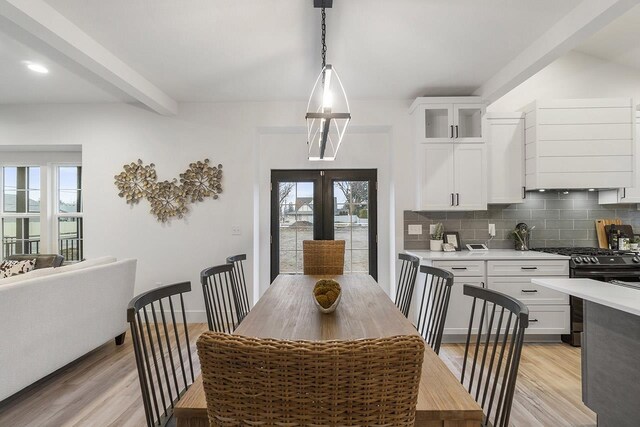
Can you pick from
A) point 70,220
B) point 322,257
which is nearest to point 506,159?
point 322,257

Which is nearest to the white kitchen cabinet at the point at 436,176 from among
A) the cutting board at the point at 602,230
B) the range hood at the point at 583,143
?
the range hood at the point at 583,143

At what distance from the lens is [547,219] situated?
4121mm

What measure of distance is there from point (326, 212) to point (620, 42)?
3528mm

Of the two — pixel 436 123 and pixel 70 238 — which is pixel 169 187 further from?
pixel 436 123

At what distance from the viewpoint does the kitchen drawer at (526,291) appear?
3512mm

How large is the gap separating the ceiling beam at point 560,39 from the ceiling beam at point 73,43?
342 centimetres

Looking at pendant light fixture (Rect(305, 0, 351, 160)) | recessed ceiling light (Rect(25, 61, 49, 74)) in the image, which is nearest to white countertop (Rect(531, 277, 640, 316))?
pendant light fixture (Rect(305, 0, 351, 160))

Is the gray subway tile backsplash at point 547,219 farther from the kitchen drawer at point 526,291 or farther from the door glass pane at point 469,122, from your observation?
the door glass pane at point 469,122

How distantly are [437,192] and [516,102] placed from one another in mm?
Answer: 1414

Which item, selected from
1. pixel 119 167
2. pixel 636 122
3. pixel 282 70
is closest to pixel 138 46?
pixel 282 70

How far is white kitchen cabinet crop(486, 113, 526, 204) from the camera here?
391 centimetres

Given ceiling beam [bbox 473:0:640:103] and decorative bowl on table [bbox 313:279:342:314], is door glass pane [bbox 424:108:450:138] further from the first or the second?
decorative bowl on table [bbox 313:279:342:314]

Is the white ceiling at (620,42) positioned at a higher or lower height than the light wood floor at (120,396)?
higher


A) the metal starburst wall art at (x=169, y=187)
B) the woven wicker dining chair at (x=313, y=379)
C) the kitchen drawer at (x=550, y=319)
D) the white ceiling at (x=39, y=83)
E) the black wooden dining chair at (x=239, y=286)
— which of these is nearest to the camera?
the woven wicker dining chair at (x=313, y=379)
